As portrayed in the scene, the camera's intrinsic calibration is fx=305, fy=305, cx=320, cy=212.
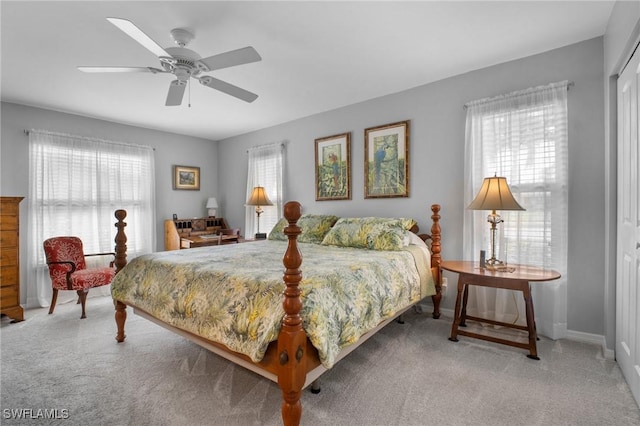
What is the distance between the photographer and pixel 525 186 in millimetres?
2828

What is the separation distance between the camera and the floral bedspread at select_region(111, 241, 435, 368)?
1.62 meters

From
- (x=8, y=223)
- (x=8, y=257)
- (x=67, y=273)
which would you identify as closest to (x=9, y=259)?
(x=8, y=257)

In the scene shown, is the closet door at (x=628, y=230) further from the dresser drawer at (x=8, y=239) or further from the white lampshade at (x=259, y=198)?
the dresser drawer at (x=8, y=239)

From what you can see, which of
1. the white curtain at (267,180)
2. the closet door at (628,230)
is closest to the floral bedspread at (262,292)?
the closet door at (628,230)

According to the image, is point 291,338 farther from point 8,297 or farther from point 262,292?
point 8,297

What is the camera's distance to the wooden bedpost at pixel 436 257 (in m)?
3.23

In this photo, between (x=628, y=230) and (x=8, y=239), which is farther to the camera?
(x=8, y=239)

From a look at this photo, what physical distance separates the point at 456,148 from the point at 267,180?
302cm

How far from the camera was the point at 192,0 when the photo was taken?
6.72 feet

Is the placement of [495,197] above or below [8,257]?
above

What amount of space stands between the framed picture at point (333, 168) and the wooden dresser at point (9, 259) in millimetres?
3462

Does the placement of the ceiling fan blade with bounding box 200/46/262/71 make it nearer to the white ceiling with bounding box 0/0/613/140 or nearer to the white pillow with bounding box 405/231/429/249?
the white ceiling with bounding box 0/0/613/140

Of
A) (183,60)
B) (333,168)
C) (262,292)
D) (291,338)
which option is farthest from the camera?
(333,168)

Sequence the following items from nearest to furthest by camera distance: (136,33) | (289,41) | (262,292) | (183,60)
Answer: (262,292) → (136,33) → (183,60) → (289,41)
